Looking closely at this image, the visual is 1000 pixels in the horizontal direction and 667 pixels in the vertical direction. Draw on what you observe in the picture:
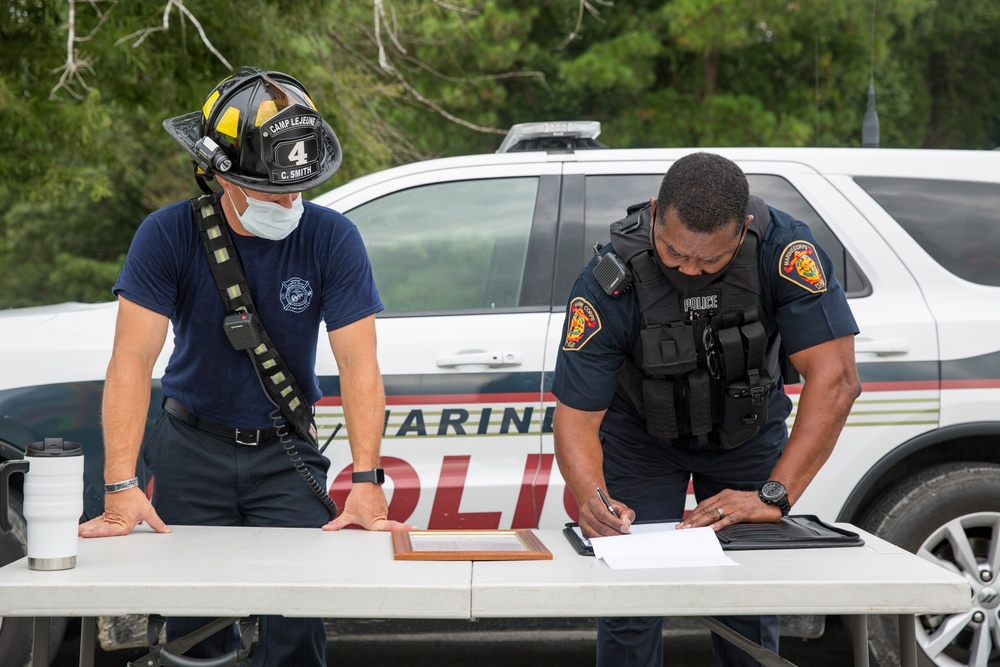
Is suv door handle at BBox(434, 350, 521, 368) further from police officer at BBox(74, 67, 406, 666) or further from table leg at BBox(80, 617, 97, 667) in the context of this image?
table leg at BBox(80, 617, 97, 667)

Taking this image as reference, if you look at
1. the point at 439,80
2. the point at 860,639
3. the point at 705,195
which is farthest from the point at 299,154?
the point at 439,80

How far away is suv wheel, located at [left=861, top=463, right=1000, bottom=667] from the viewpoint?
12.3 feet

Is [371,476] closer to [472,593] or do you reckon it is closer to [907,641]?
[472,593]

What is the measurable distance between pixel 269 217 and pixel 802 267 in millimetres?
1458

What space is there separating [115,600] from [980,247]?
10.8 ft

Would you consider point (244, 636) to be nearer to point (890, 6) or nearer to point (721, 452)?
point (721, 452)

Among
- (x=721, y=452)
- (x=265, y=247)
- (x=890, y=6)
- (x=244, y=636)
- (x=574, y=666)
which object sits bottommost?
(x=574, y=666)

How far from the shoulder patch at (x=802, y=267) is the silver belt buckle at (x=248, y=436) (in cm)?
153

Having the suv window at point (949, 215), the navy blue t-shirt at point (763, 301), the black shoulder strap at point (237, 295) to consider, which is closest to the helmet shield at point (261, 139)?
the black shoulder strap at point (237, 295)

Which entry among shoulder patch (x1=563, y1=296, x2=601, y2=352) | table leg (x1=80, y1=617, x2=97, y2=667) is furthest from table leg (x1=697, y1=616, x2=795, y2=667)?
table leg (x1=80, y1=617, x2=97, y2=667)

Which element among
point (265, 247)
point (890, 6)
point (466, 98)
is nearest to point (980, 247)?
point (265, 247)

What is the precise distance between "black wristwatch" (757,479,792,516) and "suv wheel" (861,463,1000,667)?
50.0 inches

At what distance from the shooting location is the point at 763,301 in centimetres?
299

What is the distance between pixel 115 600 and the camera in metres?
2.18
